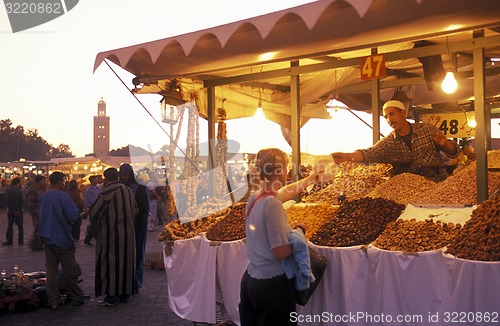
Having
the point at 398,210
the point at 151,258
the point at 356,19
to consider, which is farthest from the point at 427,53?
the point at 151,258

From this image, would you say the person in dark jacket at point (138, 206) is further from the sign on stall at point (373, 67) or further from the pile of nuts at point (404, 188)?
the sign on stall at point (373, 67)

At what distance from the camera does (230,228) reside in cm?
539

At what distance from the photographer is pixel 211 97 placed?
7.10m

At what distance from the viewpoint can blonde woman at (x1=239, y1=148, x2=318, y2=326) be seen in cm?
326

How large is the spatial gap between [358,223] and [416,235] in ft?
1.82

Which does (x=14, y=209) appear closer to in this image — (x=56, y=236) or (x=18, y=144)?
(x=56, y=236)

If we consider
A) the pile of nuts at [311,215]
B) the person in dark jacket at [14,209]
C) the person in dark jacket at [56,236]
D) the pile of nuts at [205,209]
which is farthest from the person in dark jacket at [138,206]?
the person in dark jacket at [14,209]

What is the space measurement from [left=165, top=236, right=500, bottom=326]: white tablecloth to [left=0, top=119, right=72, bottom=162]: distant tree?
68.2 metres

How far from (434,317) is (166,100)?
4.34 m

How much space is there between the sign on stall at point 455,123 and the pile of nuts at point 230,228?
5.41m

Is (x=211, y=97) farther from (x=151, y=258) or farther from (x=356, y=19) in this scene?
(x=151, y=258)

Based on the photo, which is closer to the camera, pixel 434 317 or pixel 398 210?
pixel 434 317

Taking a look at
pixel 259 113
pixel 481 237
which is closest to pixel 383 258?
pixel 481 237

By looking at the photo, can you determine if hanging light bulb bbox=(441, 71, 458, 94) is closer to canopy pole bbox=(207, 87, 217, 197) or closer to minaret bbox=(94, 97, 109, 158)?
canopy pole bbox=(207, 87, 217, 197)
